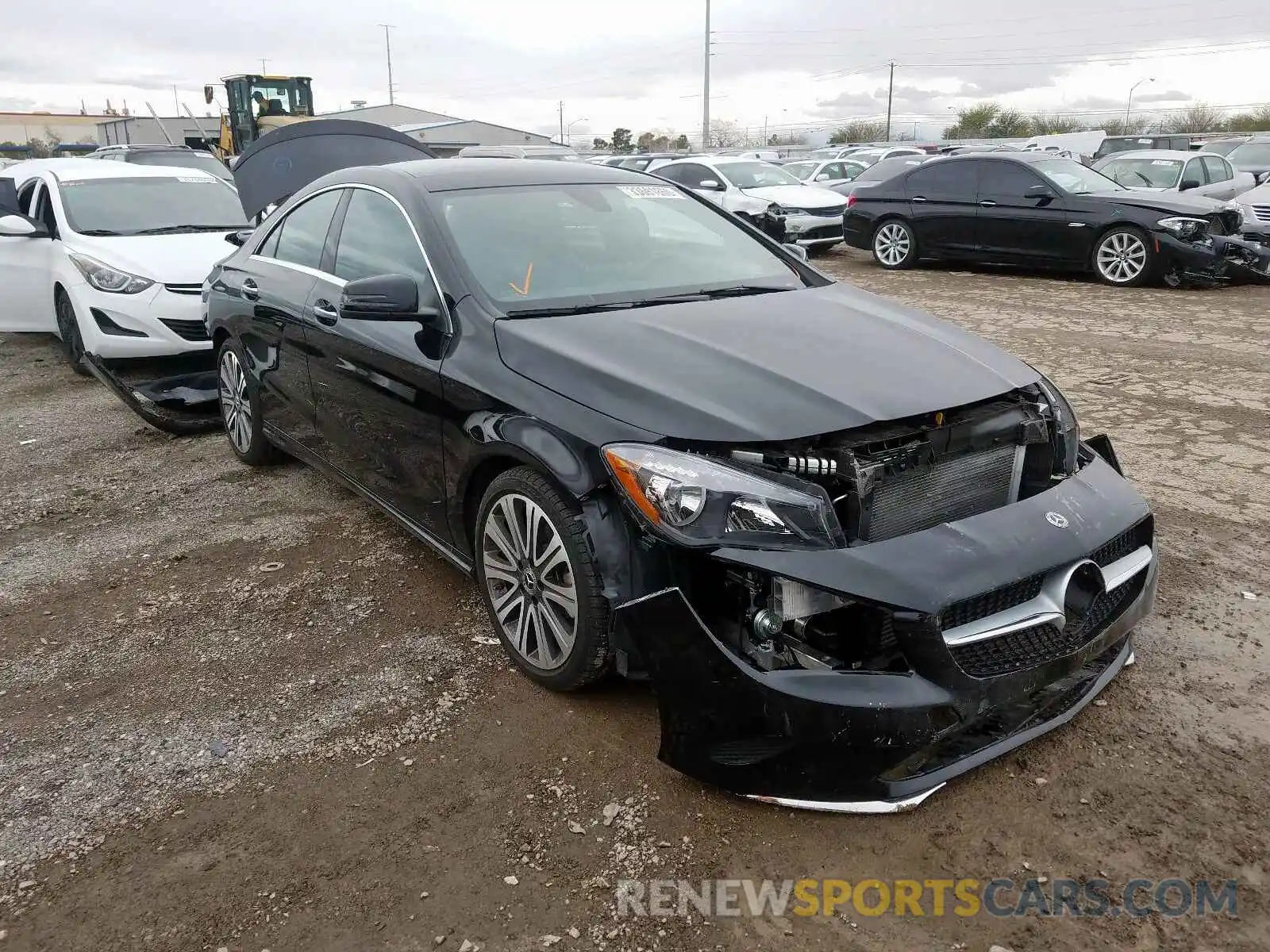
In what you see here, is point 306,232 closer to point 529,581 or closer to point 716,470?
point 529,581

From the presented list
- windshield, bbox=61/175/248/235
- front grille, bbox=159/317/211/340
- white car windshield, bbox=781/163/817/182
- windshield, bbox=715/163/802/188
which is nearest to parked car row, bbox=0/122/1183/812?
front grille, bbox=159/317/211/340

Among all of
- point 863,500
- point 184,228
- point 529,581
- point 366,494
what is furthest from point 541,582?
point 184,228

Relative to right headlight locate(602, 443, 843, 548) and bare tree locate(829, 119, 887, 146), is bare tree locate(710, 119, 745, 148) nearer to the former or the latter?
bare tree locate(829, 119, 887, 146)

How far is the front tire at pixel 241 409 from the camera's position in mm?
5074

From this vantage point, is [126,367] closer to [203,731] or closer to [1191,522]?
[203,731]

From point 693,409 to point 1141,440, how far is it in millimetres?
3856

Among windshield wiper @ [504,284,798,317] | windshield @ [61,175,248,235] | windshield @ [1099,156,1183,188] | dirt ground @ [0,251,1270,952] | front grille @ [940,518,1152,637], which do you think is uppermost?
windshield @ [1099,156,1183,188]

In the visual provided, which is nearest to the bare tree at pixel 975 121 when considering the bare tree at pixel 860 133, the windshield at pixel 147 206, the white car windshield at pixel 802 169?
the bare tree at pixel 860 133

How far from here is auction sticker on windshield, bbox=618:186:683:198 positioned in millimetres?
4137

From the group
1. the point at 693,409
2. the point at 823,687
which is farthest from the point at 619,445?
the point at 823,687

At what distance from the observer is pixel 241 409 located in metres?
5.29

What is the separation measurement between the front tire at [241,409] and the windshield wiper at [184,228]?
301 centimetres

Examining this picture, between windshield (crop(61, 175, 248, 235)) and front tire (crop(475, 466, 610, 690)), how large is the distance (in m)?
6.13

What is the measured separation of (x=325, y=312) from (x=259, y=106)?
22877mm
